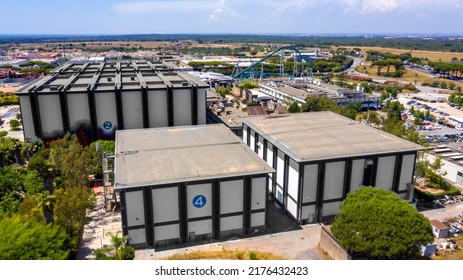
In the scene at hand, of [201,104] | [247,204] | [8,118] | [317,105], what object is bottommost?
[8,118]

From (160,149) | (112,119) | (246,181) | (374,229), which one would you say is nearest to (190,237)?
(246,181)

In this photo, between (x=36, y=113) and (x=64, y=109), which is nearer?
(x=36, y=113)

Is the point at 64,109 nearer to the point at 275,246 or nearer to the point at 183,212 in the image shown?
the point at 183,212

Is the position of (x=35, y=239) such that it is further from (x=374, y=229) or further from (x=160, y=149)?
(x=374, y=229)

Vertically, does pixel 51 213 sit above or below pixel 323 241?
above

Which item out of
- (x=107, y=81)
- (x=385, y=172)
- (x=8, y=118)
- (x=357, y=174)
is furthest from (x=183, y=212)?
(x=8, y=118)

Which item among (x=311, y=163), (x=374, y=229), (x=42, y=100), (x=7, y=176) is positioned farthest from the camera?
(x=42, y=100)
